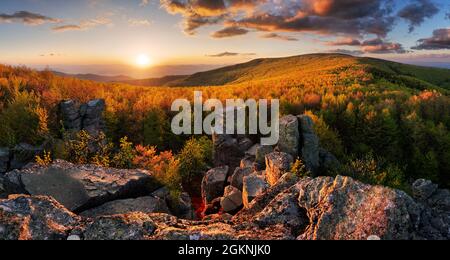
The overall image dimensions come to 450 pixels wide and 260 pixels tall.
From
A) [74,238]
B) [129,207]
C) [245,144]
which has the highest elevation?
[74,238]

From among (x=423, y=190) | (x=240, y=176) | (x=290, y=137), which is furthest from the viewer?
(x=240, y=176)

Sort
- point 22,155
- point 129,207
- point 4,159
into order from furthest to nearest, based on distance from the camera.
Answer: point 22,155, point 4,159, point 129,207

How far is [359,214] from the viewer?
18.1 ft

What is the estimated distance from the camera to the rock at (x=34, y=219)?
5.14 m

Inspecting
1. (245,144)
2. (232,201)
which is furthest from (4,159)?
(245,144)

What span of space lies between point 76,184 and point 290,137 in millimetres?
9237

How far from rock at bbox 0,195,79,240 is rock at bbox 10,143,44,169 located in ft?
34.8

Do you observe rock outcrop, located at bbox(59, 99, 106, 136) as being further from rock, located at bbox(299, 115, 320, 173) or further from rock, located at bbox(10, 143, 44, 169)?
rock, located at bbox(299, 115, 320, 173)

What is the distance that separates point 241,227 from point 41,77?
83.8 ft

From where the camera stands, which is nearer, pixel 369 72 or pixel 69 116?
pixel 69 116

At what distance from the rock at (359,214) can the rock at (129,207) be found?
23.8 feet

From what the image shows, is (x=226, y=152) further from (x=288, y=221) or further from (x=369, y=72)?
(x=369, y=72)

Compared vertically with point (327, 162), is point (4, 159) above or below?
above
